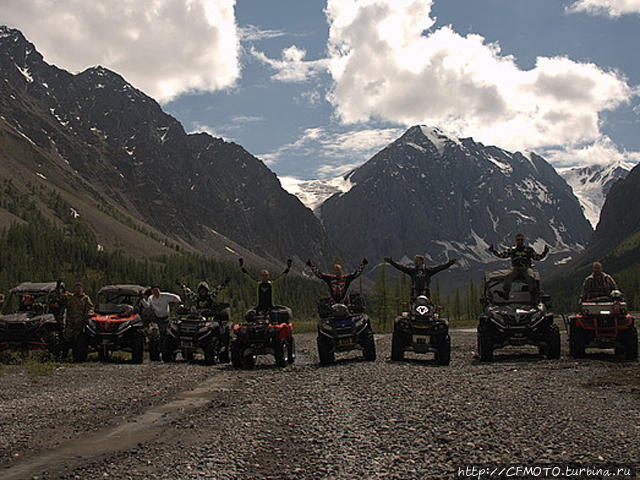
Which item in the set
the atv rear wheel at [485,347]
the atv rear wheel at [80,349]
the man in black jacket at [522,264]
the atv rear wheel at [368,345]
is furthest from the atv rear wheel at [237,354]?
the man in black jacket at [522,264]

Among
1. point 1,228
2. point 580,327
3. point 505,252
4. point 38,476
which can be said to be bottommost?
point 38,476

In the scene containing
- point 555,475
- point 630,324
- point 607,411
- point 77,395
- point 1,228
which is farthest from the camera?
point 1,228

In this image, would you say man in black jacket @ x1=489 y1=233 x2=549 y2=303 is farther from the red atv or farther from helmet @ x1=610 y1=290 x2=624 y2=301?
helmet @ x1=610 y1=290 x2=624 y2=301

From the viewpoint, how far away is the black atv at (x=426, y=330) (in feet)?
57.7

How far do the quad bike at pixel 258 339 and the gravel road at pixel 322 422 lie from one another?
2.26 metres

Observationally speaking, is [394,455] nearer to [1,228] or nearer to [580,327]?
[580,327]

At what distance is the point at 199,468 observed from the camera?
741cm

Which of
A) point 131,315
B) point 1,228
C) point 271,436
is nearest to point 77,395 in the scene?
point 271,436

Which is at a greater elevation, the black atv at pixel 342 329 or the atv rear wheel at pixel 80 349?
the black atv at pixel 342 329

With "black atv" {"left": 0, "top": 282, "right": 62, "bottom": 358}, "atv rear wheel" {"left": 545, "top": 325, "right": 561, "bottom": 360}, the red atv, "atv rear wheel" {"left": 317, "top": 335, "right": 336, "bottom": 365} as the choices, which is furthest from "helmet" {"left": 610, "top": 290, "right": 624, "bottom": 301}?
"black atv" {"left": 0, "top": 282, "right": 62, "bottom": 358}

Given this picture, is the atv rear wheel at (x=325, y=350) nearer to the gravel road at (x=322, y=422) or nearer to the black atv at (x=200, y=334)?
the gravel road at (x=322, y=422)

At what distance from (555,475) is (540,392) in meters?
5.50

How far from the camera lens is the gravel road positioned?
7472 mm

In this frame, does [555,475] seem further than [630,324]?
No
